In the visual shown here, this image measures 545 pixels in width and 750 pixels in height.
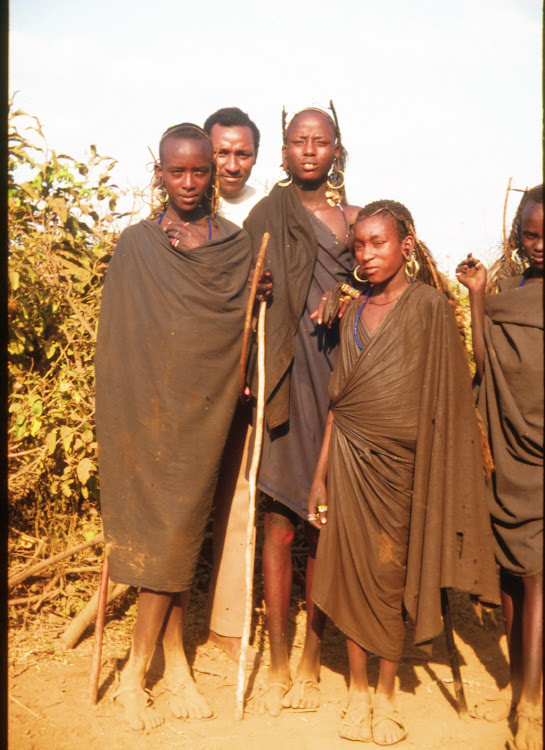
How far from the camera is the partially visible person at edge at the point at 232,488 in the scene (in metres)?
3.79

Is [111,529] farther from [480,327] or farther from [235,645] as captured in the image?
[480,327]

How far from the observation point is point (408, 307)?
3219 mm

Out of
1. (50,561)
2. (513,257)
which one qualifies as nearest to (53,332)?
(50,561)

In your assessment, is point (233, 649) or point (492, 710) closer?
point (492, 710)

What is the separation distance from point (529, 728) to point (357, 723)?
68 centimetres

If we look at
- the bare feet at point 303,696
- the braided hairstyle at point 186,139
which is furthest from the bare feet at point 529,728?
the braided hairstyle at point 186,139

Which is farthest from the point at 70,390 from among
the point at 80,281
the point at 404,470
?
the point at 404,470

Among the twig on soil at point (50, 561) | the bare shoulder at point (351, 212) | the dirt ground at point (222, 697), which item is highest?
the bare shoulder at point (351, 212)

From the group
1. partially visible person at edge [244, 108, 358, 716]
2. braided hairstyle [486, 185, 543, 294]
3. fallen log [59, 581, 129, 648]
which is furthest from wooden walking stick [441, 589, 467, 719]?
fallen log [59, 581, 129, 648]

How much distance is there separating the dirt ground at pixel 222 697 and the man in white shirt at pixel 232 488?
0.20m

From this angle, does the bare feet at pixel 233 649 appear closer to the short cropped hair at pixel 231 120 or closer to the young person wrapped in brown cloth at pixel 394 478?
the young person wrapped in brown cloth at pixel 394 478

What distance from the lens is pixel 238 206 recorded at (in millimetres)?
4137

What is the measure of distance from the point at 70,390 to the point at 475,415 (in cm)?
219

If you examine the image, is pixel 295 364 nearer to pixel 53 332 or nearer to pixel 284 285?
pixel 284 285
